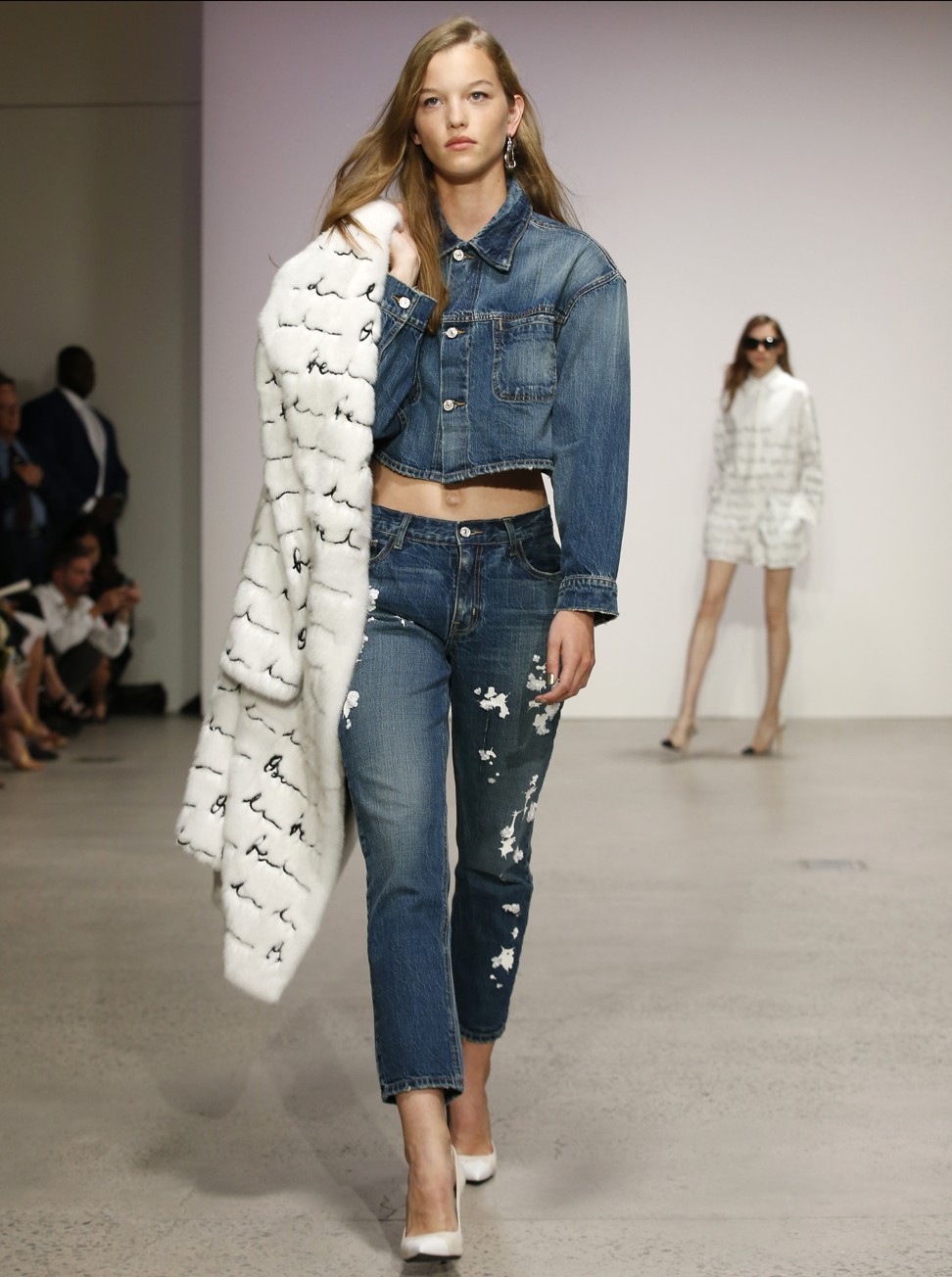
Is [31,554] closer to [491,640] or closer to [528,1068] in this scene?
[528,1068]

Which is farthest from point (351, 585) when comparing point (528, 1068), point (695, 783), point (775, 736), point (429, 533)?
point (775, 736)

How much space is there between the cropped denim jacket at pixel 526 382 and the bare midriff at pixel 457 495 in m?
0.02

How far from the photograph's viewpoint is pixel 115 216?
8.27 metres

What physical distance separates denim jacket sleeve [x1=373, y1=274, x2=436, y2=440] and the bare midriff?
65mm

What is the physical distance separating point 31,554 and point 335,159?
6.91 feet

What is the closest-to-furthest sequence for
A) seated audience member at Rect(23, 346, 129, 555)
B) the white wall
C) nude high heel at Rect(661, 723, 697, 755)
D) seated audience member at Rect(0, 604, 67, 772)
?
seated audience member at Rect(0, 604, 67, 772)
nude high heel at Rect(661, 723, 697, 755)
seated audience member at Rect(23, 346, 129, 555)
the white wall

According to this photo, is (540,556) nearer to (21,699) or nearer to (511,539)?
(511,539)

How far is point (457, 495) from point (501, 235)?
303 mm

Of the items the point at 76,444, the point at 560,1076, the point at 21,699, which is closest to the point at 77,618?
the point at 21,699

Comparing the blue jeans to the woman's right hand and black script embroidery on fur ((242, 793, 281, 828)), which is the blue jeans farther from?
the woman's right hand

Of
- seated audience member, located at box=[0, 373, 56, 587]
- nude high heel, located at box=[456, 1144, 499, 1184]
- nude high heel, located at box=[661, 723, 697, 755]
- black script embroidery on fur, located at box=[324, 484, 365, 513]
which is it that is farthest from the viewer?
seated audience member, located at box=[0, 373, 56, 587]

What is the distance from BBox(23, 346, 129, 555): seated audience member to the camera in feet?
25.7

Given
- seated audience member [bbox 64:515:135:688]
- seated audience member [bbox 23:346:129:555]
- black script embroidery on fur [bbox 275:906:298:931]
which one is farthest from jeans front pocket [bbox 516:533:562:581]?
seated audience member [bbox 23:346:129:555]

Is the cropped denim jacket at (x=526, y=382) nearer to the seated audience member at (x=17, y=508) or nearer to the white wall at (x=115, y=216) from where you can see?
the seated audience member at (x=17, y=508)
